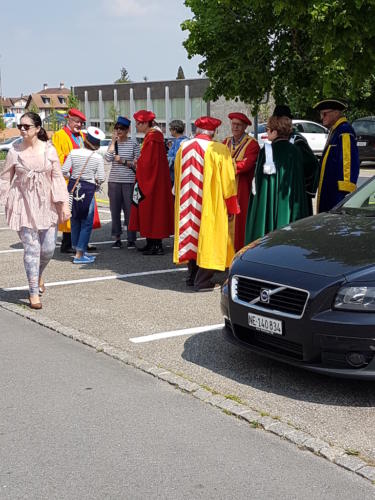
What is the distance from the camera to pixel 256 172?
830 cm

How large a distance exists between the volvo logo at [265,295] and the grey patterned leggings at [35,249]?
299cm

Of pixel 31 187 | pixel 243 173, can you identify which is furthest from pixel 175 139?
pixel 31 187

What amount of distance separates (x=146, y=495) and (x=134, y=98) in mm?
83275

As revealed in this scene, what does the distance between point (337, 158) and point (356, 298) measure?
3.70m

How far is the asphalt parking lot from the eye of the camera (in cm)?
491

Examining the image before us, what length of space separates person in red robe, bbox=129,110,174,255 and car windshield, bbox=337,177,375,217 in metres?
4.40

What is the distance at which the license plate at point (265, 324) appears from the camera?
17.4 feet

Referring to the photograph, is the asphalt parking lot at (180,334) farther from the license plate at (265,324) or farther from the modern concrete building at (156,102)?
the modern concrete building at (156,102)

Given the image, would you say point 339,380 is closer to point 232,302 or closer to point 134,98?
point 232,302

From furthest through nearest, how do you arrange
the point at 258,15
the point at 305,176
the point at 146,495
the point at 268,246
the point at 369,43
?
1. the point at 258,15
2. the point at 305,176
3. the point at 369,43
4. the point at 268,246
5. the point at 146,495

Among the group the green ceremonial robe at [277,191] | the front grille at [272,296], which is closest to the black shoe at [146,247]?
the green ceremonial robe at [277,191]

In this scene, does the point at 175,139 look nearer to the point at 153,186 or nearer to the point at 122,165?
the point at 122,165

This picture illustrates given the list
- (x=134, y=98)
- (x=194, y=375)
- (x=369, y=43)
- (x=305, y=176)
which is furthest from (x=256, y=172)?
(x=134, y=98)

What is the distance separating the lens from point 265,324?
5.42 metres
